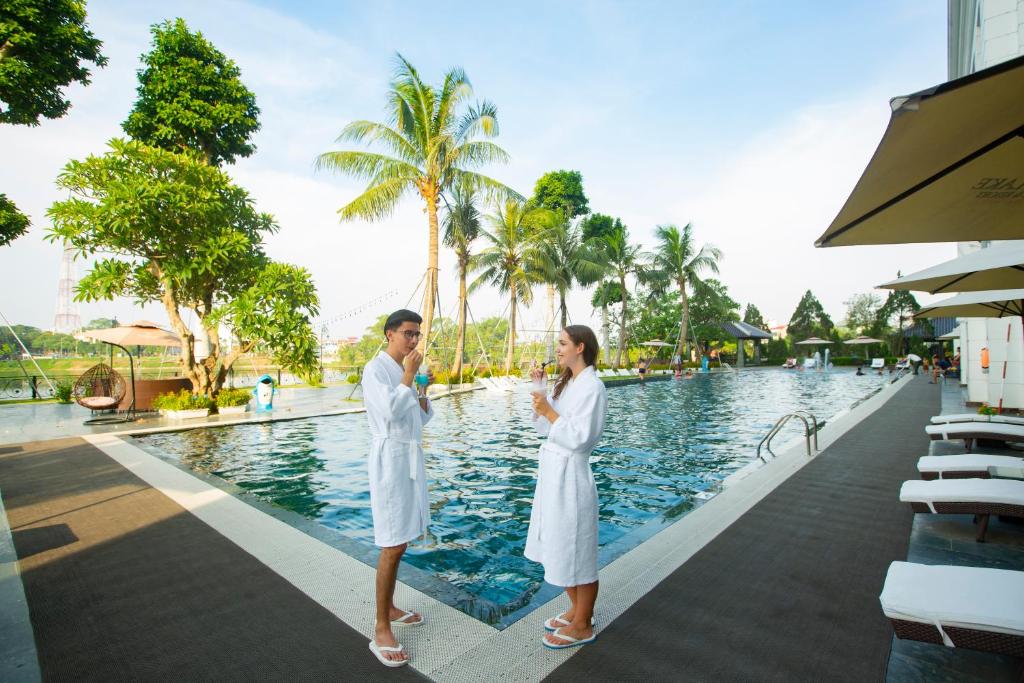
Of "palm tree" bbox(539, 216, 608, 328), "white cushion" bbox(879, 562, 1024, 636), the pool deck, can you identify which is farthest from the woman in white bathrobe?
"palm tree" bbox(539, 216, 608, 328)

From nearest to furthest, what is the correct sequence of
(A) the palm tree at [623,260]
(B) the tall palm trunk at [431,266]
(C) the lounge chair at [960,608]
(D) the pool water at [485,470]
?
(C) the lounge chair at [960,608] → (D) the pool water at [485,470] → (B) the tall palm trunk at [431,266] → (A) the palm tree at [623,260]

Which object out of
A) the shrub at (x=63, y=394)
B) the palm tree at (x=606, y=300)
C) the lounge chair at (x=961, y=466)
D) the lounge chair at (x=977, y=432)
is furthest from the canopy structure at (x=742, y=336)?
the shrub at (x=63, y=394)

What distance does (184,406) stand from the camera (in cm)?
1285

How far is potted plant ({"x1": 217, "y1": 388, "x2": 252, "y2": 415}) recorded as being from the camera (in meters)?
13.5

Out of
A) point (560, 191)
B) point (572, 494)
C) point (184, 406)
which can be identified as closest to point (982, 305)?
point (572, 494)

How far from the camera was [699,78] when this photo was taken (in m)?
17.7

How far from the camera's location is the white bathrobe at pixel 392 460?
8.95 ft

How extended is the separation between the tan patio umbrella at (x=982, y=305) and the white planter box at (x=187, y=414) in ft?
50.1

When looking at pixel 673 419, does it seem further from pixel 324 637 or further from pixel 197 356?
pixel 197 356

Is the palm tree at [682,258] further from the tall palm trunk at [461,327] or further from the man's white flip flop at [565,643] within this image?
the man's white flip flop at [565,643]

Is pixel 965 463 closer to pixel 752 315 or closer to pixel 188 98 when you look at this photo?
pixel 188 98

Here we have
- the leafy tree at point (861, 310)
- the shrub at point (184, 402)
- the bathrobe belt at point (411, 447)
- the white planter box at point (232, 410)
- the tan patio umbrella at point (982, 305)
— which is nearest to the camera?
the bathrobe belt at point (411, 447)

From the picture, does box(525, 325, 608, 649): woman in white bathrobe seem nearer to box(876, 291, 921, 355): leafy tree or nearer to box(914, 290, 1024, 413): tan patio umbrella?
box(914, 290, 1024, 413): tan patio umbrella

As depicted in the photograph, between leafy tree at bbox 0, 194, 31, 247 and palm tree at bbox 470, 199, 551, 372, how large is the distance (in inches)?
670
